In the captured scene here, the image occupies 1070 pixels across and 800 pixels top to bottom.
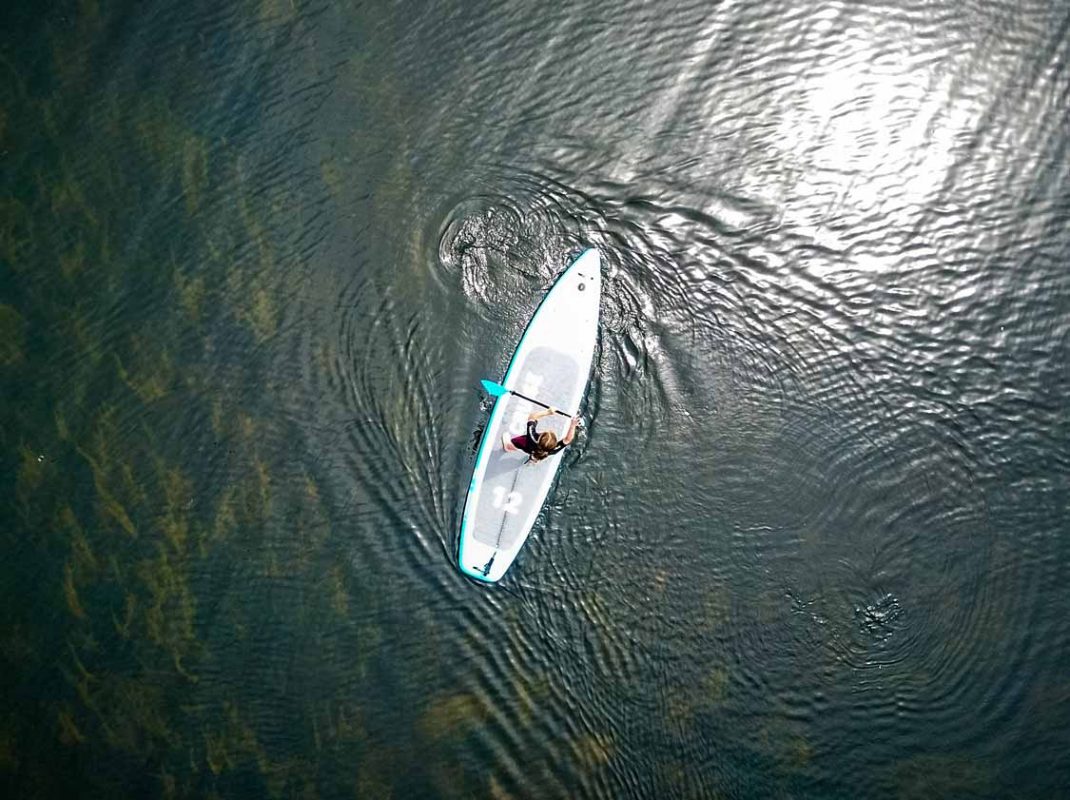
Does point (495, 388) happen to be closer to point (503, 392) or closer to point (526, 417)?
point (503, 392)

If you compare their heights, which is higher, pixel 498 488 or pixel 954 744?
pixel 498 488

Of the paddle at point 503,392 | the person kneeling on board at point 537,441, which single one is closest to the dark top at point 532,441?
the person kneeling on board at point 537,441

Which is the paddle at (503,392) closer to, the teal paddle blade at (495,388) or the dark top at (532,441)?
the teal paddle blade at (495,388)

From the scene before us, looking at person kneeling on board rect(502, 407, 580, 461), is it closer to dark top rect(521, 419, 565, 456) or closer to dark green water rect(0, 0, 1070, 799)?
dark top rect(521, 419, 565, 456)

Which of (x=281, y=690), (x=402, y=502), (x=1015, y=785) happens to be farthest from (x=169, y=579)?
(x=1015, y=785)

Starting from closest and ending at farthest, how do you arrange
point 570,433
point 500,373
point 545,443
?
1. point 545,443
2. point 570,433
3. point 500,373

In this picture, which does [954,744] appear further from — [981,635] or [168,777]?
[168,777]

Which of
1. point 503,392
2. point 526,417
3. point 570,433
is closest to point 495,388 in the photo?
point 503,392
